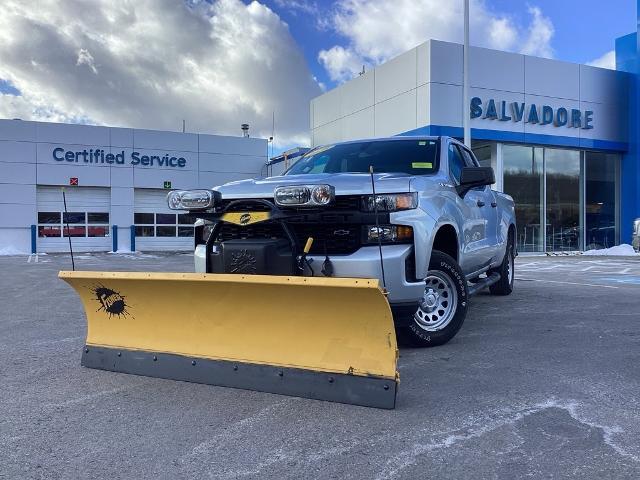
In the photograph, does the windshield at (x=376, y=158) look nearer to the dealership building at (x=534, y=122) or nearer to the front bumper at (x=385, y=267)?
the front bumper at (x=385, y=267)

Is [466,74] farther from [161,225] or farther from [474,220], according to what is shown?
[161,225]

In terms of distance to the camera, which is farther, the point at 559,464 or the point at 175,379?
the point at 175,379

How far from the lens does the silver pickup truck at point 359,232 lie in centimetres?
432

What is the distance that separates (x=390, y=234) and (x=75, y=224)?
2499 centimetres

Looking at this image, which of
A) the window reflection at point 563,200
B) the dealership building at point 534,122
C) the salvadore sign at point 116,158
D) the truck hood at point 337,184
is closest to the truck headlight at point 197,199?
the truck hood at point 337,184

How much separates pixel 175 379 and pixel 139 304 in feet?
2.11

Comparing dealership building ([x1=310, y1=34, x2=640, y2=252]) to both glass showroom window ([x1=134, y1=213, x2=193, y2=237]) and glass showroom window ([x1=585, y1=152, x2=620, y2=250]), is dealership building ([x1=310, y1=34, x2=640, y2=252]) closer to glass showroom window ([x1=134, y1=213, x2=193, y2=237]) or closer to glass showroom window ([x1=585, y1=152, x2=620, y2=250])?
glass showroom window ([x1=585, y1=152, x2=620, y2=250])

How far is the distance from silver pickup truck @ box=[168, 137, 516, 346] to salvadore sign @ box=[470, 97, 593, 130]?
51.2 ft

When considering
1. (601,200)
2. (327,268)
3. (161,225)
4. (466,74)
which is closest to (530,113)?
(466,74)

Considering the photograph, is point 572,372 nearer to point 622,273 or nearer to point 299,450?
point 299,450

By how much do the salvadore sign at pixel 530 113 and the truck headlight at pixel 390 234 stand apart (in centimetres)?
1664

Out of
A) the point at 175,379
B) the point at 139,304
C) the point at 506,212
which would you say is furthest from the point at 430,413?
the point at 506,212

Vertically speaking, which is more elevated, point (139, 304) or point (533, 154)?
point (533, 154)

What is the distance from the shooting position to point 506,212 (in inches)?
319
